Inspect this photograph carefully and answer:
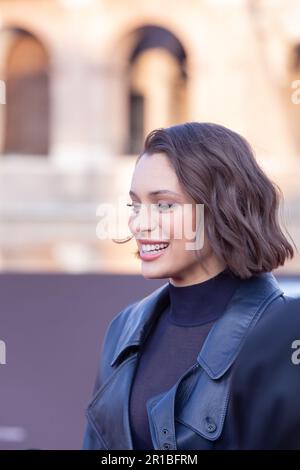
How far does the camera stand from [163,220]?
211 centimetres

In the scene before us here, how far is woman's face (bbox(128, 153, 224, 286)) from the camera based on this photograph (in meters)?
2.09

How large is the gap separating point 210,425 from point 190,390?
11 cm

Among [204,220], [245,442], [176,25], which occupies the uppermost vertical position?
[176,25]

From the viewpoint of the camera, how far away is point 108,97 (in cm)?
1892

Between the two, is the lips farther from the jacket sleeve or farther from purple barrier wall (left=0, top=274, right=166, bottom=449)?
purple barrier wall (left=0, top=274, right=166, bottom=449)

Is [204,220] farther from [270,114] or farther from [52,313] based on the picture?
[270,114]

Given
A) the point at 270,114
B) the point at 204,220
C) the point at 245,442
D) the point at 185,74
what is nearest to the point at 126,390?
the point at 204,220

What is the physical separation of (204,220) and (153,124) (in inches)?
732

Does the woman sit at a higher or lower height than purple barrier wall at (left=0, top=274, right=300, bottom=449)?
higher

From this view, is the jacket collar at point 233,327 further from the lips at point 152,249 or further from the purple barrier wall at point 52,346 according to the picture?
the purple barrier wall at point 52,346

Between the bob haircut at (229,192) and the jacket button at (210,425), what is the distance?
1.15 ft

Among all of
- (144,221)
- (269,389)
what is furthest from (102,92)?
(269,389)

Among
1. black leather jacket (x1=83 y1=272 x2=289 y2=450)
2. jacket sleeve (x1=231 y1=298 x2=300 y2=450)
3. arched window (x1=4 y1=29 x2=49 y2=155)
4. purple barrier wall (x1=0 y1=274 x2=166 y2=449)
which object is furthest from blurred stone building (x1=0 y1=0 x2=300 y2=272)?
jacket sleeve (x1=231 y1=298 x2=300 y2=450)

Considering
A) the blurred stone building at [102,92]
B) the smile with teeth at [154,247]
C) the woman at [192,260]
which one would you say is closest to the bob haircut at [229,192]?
the woman at [192,260]
